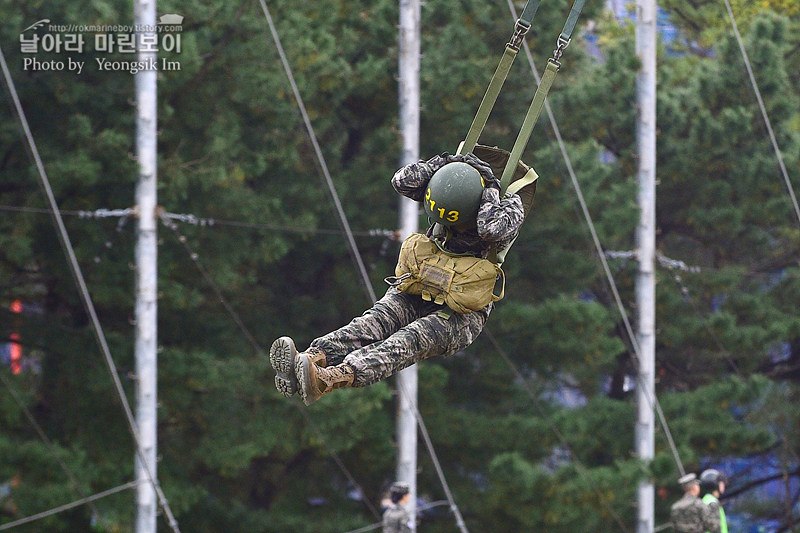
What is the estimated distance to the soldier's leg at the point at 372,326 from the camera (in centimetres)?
873

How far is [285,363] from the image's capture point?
27.1 ft

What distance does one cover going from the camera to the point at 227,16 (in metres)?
20.1

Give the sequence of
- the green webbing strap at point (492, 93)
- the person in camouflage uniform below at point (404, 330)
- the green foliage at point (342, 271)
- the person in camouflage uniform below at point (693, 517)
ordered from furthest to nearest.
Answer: the green foliage at point (342, 271), the person in camouflage uniform below at point (693, 517), the green webbing strap at point (492, 93), the person in camouflage uniform below at point (404, 330)

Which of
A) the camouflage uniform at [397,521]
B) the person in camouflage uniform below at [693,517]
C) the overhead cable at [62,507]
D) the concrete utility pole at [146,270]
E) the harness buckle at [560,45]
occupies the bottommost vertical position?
the overhead cable at [62,507]

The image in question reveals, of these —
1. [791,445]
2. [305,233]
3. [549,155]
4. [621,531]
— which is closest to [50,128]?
[305,233]

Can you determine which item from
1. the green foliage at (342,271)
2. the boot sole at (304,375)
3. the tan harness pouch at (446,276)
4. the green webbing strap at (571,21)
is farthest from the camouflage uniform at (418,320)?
the green foliage at (342,271)

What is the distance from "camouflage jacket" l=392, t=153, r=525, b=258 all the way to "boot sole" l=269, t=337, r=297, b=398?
1172 mm

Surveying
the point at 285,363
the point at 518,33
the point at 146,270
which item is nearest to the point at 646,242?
the point at 146,270

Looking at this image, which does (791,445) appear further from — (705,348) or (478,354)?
(478,354)

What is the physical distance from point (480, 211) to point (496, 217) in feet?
0.32

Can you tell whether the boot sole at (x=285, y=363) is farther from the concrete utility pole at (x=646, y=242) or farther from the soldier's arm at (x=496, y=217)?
the concrete utility pole at (x=646, y=242)

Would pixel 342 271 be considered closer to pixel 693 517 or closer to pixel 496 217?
pixel 693 517

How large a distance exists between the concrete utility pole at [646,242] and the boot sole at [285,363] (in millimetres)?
11889

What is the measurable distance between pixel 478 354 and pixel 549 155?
12.0ft
